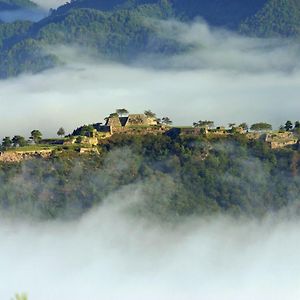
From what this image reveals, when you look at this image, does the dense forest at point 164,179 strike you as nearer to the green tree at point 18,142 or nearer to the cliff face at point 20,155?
the cliff face at point 20,155

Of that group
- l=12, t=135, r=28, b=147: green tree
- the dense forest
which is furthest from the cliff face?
l=12, t=135, r=28, b=147: green tree

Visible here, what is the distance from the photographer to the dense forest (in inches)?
3802

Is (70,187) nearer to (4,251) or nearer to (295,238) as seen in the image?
(4,251)

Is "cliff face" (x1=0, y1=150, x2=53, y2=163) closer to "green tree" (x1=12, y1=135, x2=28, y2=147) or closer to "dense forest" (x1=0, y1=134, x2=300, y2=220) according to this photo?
"dense forest" (x1=0, y1=134, x2=300, y2=220)

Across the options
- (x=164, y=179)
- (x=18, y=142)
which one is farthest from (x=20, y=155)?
(x=164, y=179)

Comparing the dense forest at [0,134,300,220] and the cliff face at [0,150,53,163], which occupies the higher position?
the cliff face at [0,150,53,163]

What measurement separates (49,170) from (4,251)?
29.4 feet

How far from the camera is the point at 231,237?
317 feet

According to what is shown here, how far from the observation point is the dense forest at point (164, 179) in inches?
3802

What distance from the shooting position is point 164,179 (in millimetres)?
99562

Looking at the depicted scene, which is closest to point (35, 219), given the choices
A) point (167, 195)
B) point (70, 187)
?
point (70, 187)

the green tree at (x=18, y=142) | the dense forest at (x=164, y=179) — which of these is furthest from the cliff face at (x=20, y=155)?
the green tree at (x=18, y=142)

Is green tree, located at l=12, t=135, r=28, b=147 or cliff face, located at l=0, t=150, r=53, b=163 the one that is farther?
green tree, located at l=12, t=135, r=28, b=147

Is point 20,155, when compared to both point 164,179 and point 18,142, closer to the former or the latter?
point 18,142
